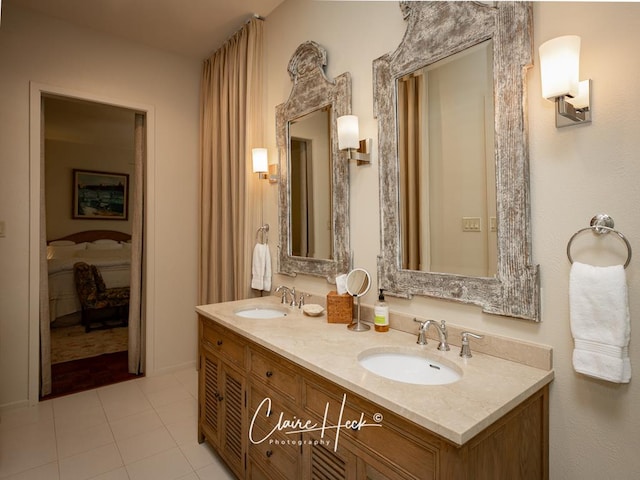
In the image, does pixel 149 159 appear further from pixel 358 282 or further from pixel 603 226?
pixel 603 226

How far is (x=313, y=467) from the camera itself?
128 cm

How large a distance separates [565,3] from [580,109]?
1.16 feet

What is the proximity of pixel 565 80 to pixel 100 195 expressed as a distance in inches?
250

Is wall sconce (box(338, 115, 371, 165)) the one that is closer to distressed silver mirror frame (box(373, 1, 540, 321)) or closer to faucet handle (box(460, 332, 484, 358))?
distressed silver mirror frame (box(373, 1, 540, 321))

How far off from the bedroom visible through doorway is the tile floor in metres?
0.50

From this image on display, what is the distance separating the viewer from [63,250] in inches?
207

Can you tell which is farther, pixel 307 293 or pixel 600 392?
pixel 307 293

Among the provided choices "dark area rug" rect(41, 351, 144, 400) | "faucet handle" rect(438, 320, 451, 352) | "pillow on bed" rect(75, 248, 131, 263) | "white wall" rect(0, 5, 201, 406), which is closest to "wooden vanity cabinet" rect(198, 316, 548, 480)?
"faucet handle" rect(438, 320, 451, 352)

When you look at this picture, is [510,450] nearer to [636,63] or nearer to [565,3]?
[636,63]

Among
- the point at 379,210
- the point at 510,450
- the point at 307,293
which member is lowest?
the point at 510,450

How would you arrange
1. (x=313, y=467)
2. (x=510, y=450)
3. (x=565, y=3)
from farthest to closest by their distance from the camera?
1. (x=313, y=467)
2. (x=565, y=3)
3. (x=510, y=450)

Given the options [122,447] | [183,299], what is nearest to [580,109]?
[122,447]

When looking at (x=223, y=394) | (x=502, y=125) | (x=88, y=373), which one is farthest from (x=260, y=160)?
(x=88, y=373)

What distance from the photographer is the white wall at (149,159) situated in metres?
2.49
